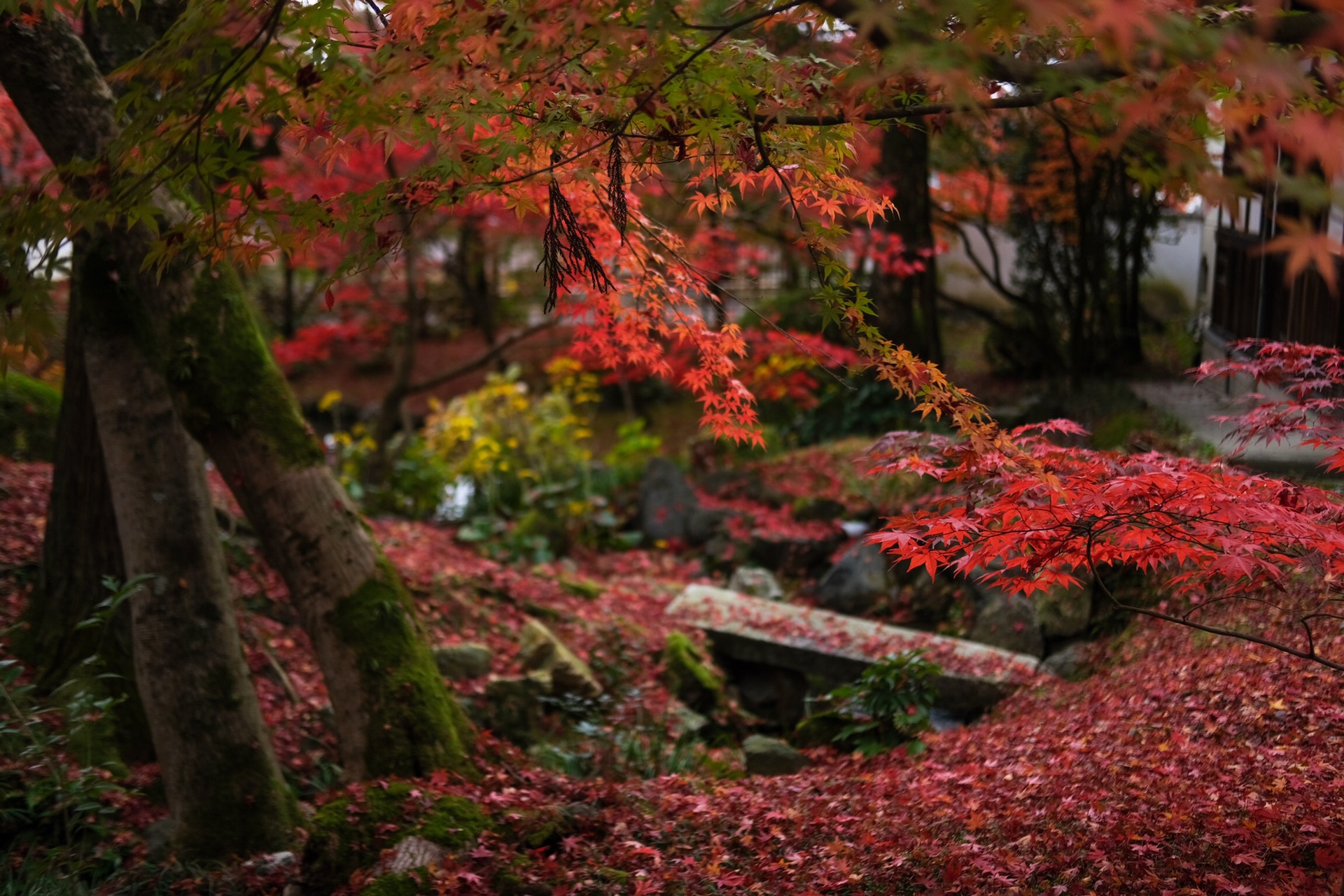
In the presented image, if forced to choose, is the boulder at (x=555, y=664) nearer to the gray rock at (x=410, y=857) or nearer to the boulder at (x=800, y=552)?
the gray rock at (x=410, y=857)

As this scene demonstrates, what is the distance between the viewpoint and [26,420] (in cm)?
800

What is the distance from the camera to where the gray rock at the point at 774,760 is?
538cm

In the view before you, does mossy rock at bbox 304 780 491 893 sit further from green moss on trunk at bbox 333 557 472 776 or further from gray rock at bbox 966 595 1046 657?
gray rock at bbox 966 595 1046 657

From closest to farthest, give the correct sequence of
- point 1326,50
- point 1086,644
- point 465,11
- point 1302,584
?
point 1326,50 < point 465,11 < point 1302,584 < point 1086,644

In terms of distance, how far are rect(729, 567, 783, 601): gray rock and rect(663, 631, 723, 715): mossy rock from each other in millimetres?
1501

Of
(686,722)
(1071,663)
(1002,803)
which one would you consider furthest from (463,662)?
(1071,663)

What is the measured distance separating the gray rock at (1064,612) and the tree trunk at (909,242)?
407 cm

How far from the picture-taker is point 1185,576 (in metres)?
3.68

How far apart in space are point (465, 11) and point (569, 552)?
7341 mm

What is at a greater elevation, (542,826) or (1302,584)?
(1302,584)

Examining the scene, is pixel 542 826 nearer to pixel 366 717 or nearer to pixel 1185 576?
pixel 366 717

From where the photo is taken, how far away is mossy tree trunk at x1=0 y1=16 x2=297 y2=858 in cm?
430

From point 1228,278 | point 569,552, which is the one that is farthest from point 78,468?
point 1228,278

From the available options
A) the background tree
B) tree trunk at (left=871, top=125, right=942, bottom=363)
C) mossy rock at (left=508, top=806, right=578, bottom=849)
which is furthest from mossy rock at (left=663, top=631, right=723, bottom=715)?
the background tree
